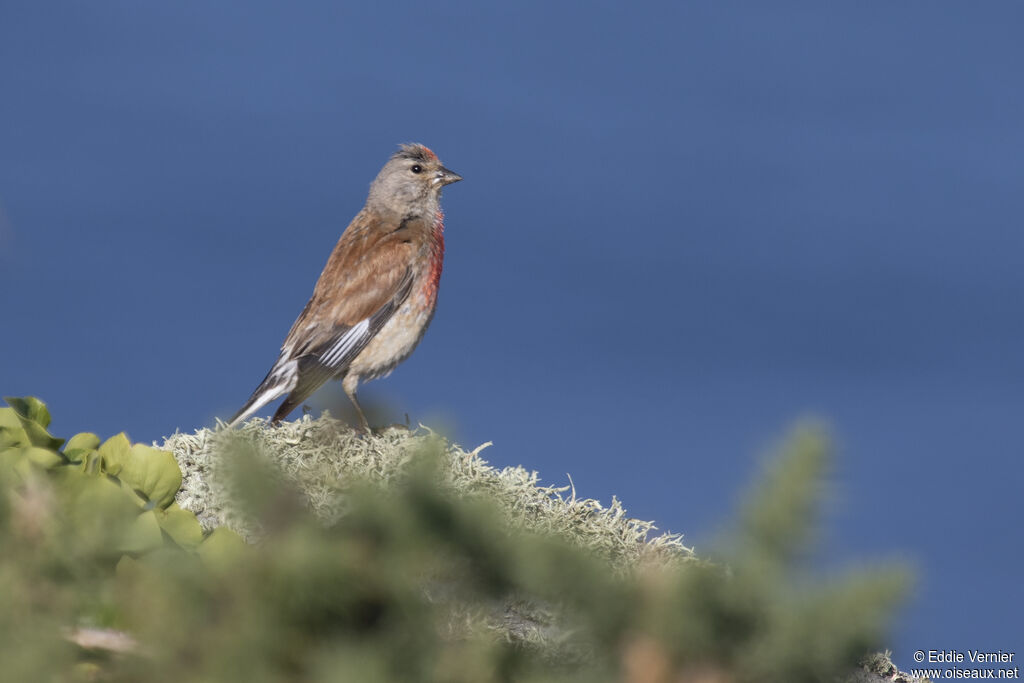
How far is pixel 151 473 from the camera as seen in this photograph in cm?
399

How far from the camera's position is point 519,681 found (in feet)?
5.10

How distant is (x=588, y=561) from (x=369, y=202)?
7172mm

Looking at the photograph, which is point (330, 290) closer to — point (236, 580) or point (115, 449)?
point (115, 449)

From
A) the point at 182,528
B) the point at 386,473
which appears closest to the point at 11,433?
the point at 182,528

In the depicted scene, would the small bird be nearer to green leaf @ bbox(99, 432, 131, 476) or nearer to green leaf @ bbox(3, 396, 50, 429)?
green leaf @ bbox(3, 396, 50, 429)

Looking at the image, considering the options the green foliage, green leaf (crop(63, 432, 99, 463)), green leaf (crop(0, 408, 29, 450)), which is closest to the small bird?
green leaf (crop(63, 432, 99, 463))

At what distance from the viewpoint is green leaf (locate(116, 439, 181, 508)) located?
13.1 ft

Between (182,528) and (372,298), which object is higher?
(372,298)

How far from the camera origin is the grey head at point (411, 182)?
8.21 m

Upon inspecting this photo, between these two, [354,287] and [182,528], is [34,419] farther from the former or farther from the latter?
[354,287]

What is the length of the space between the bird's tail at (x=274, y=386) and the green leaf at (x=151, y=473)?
228cm

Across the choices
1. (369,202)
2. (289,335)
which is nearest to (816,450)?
(289,335)

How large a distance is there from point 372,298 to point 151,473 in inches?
133

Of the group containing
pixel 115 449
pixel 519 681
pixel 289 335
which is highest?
pixel 289 335
